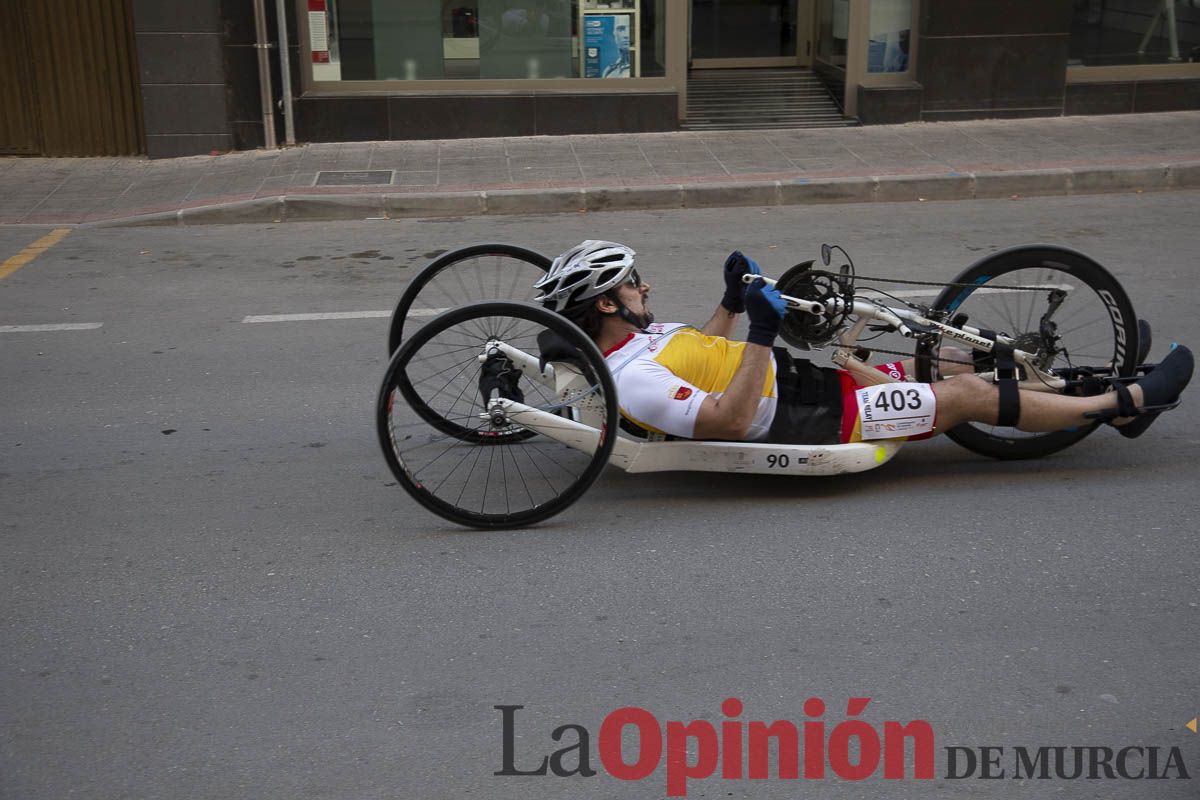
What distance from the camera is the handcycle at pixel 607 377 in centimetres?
457

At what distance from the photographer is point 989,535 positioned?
4.49m

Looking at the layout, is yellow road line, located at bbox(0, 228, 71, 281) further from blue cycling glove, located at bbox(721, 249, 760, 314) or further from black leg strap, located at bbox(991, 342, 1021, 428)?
black leg strap, located at bbox(991, 342, 1021, 428)

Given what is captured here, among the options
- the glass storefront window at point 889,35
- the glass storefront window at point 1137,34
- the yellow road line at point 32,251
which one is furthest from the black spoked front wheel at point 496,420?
the glass storefront window at point 1137,34

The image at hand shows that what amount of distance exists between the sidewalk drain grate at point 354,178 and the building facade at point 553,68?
1.39 meters

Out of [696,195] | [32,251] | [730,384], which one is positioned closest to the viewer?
[730,384]

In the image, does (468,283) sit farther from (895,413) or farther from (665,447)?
(895,413)

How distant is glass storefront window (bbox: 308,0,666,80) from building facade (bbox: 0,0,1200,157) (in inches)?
0.6

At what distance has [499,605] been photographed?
4.12m

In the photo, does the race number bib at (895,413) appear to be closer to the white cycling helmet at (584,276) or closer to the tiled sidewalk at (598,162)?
the white cycling helmet at (584,276)

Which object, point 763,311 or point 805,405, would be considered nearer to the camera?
point 763,311

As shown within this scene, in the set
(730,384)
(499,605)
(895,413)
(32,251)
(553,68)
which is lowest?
(499,605)

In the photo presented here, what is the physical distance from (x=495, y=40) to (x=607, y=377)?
911 cm

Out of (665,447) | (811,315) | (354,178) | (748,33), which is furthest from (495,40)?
(665,447)

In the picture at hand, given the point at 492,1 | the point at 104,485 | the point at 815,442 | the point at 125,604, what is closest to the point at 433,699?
the point at 125,604
